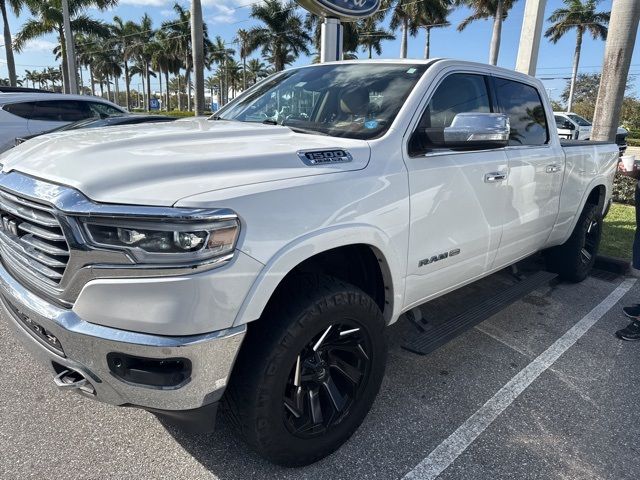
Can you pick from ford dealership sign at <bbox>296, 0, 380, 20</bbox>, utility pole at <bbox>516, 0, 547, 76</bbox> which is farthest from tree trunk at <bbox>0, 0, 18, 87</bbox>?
utility pole at <bbox>516, 0, 547, 76</bbox>

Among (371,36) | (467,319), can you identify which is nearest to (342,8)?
(467,319)

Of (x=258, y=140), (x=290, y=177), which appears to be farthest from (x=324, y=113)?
(x=290, y=177)

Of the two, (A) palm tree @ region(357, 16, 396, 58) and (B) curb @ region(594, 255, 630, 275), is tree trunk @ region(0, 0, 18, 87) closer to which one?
(A) palm tree @ region(357, 16, 396, 58)

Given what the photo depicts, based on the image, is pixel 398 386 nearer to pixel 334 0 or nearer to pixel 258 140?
pixel 258 140

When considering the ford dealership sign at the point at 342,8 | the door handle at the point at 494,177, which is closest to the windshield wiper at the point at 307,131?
the door handle at the point at 494,177

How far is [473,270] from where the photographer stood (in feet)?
10.6

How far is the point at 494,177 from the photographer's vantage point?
3.14 meters

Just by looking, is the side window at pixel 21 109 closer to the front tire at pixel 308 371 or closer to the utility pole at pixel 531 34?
the front tire at pixel 308 371

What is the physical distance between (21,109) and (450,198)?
795 centimetres

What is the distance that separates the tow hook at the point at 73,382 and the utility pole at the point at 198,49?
14689 millimetres

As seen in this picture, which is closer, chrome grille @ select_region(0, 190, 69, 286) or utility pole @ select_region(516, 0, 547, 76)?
chrome grille @ select_region(0, 190, 69, 286)

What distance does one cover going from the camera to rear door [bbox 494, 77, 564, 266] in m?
3.45

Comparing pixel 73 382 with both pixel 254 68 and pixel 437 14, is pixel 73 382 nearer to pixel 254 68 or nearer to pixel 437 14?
pixel 437 14

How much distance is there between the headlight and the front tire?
48 centimetres
